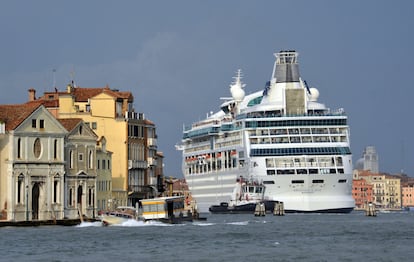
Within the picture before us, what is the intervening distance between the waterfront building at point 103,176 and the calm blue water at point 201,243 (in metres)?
10.4

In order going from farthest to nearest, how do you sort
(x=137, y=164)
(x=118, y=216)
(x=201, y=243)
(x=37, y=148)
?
(x=137, y=164)
(x=118, y=216)
(x=37, y=148)
(x=201, y=243)

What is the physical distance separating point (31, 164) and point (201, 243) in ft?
69.5

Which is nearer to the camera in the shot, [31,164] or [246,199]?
[31,164]

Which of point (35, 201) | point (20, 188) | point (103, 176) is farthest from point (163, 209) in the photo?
point (20, 188)

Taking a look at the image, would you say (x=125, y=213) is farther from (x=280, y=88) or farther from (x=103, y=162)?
(x=280, y=88)

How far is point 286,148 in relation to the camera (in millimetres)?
144750

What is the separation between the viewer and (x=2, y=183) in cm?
8969

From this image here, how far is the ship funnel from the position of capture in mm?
159125

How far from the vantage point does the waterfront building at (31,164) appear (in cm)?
8931

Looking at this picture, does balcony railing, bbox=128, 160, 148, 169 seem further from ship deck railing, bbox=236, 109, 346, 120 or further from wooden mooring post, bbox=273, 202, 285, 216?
ship deck railing, bbox=236, 109, 346, 120

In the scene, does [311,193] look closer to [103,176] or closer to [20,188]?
[103,176]

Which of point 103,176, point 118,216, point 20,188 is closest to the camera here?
point 20,188

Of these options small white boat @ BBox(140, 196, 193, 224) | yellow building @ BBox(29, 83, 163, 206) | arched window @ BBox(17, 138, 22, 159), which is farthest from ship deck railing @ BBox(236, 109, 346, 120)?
arched window @ BBox(17, 138, 22, 159)

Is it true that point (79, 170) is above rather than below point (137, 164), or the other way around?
below
